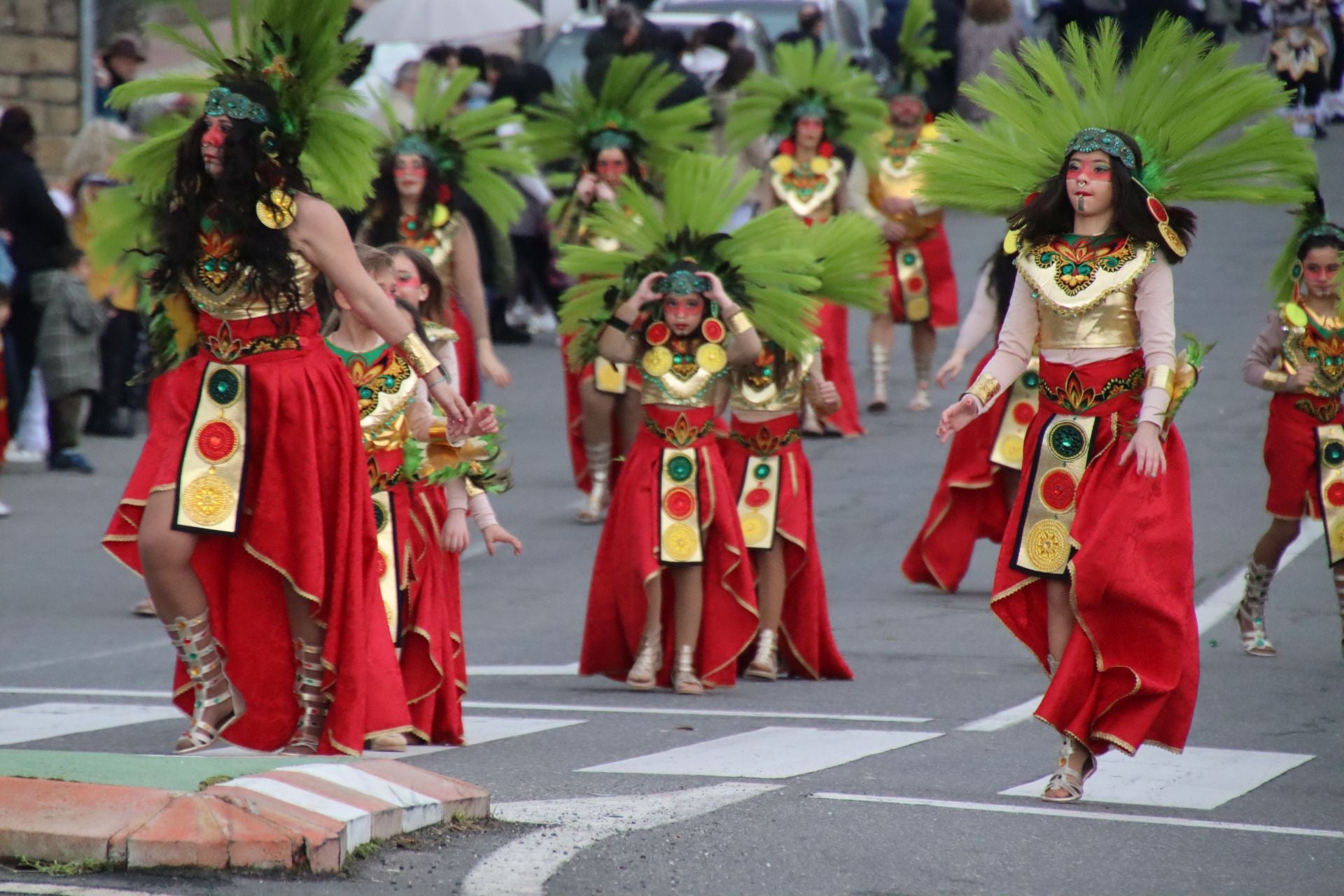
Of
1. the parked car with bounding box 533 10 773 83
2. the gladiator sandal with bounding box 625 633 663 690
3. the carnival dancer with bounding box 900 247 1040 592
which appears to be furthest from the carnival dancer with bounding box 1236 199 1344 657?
the parked car with bounding box 533 10 773 83

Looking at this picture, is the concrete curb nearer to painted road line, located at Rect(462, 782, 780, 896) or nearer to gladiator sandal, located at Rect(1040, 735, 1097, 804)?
painted road line, located at Rect(462, 782, 780, 896)

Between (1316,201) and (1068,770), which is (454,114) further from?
(1068,770)

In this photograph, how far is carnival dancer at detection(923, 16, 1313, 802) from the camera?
6145mm

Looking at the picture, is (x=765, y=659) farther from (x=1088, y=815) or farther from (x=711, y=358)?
(x=1088, y=815)

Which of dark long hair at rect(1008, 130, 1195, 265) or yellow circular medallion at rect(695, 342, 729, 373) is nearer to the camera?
dark long hair at rect(1008, 130, 1195, 265)

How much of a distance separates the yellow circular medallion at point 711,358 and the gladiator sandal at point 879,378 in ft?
25.2

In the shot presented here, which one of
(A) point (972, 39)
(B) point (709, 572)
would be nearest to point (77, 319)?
(B) point (709, 572)

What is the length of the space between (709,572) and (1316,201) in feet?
10.1

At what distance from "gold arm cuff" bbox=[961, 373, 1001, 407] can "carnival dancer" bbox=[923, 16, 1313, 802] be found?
0.01 meters

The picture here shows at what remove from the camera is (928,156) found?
7047mm

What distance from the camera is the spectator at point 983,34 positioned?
21703 millimetres

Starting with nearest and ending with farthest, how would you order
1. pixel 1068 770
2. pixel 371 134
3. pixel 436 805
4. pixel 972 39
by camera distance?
pixel 436 805 → pixel 1068 770 → pixel 371 134 → pixel 972 39

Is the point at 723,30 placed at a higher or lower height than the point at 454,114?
higher

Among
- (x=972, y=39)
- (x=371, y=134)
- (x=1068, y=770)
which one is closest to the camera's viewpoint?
(x=1068, y=770)
